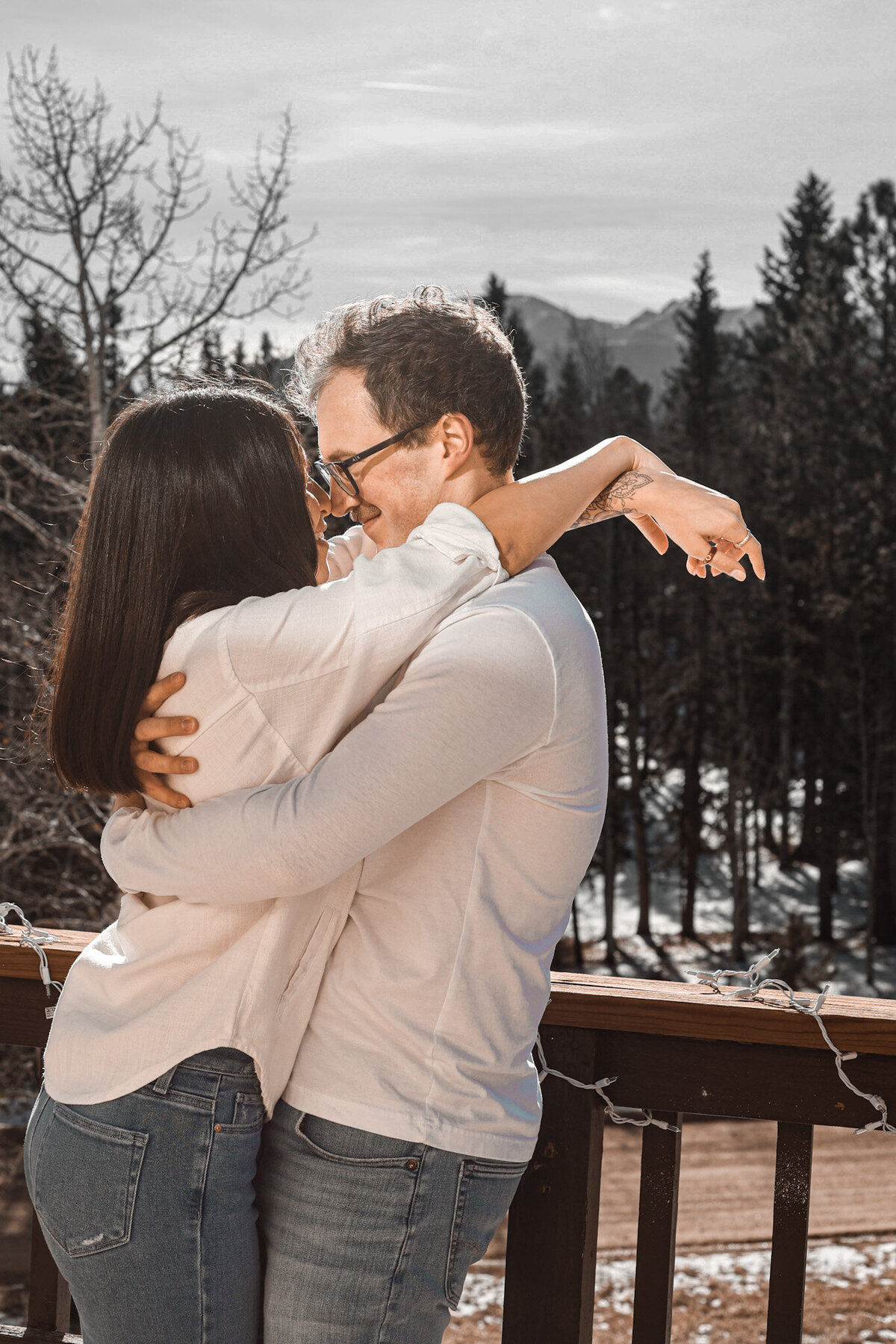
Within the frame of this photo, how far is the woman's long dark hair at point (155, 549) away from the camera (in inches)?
45.3

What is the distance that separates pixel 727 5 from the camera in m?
4.44

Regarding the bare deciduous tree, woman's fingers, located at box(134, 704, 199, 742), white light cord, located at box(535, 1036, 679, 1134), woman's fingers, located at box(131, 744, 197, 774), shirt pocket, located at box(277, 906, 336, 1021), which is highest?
the bare deciduous tree

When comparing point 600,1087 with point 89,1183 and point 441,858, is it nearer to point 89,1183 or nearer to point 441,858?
point 441,858

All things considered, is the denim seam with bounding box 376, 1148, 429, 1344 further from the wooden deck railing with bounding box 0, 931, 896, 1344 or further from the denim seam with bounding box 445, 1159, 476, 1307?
the wooden deck railing with bounding box 0, 931, 896, 1344

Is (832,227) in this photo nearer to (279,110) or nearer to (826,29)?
(279,110)

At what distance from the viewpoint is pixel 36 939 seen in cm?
172

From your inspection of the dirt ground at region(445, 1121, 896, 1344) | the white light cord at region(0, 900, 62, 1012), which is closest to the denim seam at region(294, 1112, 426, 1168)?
the white light cord at region(0, 900, 62, 1012)

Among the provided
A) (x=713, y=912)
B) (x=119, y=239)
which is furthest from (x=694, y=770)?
(x=119, y=239)

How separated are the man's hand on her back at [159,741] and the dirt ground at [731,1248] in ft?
21.7

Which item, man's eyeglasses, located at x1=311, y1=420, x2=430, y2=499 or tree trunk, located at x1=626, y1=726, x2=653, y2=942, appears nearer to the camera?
man's eyeglasses, located at x1=311, y1=420, x2=430, y2=499

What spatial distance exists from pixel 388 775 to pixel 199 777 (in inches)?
8.3

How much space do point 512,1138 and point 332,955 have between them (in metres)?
0.24

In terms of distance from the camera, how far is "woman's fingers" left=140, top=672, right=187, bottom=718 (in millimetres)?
1129

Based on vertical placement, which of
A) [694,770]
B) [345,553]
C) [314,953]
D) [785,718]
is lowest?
[694,770]
